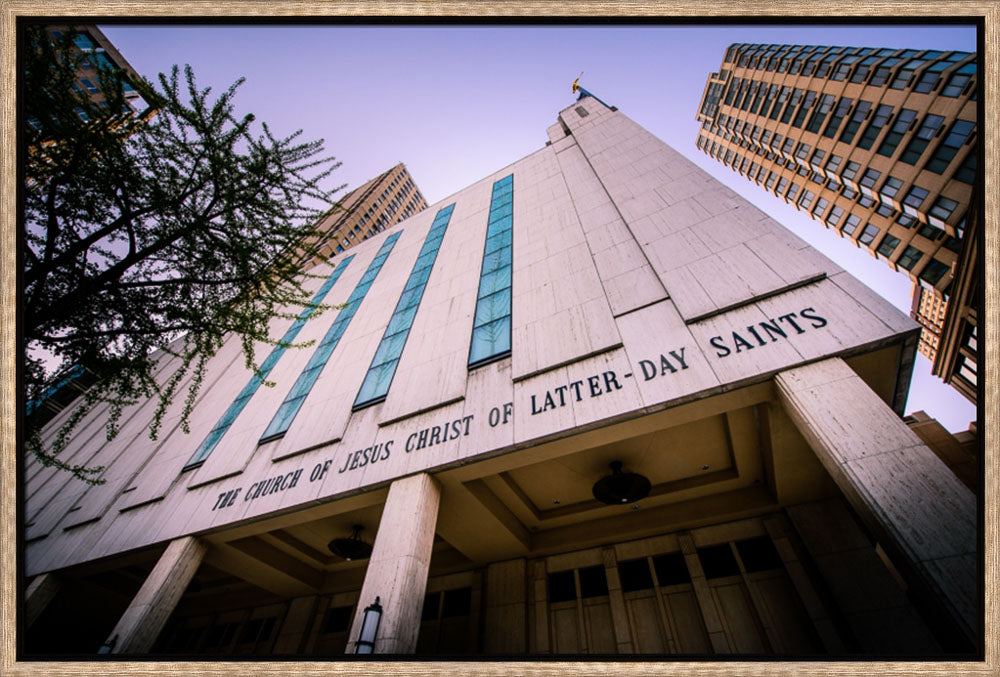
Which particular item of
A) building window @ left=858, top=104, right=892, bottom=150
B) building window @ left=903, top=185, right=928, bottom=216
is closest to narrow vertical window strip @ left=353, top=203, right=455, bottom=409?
building window @ left=903, top=185, right=928, bottom=216

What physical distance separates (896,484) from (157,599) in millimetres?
12337

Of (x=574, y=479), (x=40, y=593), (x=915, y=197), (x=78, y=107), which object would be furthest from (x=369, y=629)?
(x=915, y=197)

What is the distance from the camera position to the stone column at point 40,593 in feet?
32.4

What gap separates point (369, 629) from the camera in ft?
16.5

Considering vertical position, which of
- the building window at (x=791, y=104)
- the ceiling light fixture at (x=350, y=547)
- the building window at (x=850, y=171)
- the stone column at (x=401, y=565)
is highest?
the building window at (x=791, y=104)

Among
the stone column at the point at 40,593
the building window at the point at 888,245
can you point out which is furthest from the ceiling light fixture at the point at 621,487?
the building window at the point at 888,245

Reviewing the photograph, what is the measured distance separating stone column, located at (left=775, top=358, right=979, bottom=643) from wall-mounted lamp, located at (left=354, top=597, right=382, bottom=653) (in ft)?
19.7

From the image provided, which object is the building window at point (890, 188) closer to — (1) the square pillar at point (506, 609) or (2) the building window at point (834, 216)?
(2) the building window at point (834, 216)

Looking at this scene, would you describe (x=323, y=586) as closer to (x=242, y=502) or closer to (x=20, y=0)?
(x=242, y=502)

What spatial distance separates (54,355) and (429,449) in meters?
6.11

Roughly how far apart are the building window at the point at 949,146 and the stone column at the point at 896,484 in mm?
35151

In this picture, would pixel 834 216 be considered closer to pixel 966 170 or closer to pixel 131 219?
pixel 966 170

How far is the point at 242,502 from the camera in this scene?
28.8ft

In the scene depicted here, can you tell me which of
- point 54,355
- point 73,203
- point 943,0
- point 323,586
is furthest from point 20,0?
point 323,586
